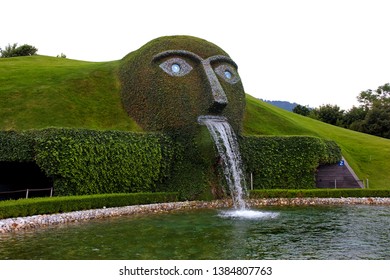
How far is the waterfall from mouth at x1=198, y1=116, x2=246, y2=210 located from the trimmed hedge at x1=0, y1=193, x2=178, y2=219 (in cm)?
413

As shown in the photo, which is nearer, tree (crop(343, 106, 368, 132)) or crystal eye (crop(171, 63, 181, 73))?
crystal eye (crop(171, 63, 181, 73))

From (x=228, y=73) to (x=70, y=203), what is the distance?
52.6 feet

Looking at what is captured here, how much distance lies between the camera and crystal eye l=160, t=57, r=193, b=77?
90.5 ft

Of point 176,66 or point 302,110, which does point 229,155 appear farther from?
point 302,110

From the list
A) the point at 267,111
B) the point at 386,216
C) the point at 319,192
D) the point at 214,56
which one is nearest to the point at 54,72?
the point at 214,56

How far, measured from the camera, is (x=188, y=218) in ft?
62.3

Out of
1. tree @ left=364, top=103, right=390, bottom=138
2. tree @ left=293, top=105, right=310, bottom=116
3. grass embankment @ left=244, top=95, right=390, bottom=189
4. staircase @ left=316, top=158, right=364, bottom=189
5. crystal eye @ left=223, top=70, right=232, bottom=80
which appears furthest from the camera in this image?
tree @ left=293, top=105, right=310, bottom=116

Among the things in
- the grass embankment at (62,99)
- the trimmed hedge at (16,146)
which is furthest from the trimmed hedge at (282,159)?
the trimmed hedge at (16,146)

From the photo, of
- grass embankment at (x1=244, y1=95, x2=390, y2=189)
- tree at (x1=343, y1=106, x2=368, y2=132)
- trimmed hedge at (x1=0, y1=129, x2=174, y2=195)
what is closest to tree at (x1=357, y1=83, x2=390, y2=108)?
tree at (x1=343, y1=106, x2=368, y2=132)

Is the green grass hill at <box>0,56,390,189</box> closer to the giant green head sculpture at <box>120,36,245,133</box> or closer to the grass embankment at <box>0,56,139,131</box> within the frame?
the grass embankment at <box>0,56,139,131</box>

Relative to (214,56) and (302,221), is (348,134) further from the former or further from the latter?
(302,221)

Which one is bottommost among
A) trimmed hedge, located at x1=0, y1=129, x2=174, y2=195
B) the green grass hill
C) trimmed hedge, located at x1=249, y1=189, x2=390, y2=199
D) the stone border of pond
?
the stone border of pond

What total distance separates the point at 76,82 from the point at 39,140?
14203 millimetres

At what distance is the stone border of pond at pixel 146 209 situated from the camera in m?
15.9
